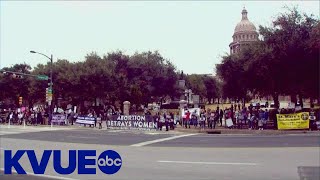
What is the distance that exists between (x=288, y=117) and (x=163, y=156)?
1667 cm


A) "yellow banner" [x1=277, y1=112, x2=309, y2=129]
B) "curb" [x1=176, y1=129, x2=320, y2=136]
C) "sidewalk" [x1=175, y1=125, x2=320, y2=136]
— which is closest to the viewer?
"curb" [x1=176, y1=129, x2=320, y2=136]

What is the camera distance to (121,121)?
120 ft

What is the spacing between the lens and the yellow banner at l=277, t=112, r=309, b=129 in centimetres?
2956

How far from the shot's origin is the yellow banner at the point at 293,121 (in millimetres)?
29562

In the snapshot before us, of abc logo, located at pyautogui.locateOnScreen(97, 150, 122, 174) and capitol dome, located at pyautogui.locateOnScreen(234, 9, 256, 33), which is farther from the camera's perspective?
capitol dome, located at pyautogui.locateOnScreen(234, 9, 256, 33)

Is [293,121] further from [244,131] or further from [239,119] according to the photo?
[239,119]

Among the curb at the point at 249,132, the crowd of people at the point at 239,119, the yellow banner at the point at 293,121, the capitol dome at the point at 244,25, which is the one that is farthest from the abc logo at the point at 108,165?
the capitol dome at the point at 244,25

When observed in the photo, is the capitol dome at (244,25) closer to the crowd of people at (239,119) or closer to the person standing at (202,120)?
the crowd of people at (239,119)

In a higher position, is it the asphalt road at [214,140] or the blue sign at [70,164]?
the asphalt road at [214,140]

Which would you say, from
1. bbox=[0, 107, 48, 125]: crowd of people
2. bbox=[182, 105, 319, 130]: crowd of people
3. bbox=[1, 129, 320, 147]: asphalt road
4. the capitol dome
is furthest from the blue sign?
the capitol dome

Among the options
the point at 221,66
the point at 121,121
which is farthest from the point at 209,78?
the point at 121,121

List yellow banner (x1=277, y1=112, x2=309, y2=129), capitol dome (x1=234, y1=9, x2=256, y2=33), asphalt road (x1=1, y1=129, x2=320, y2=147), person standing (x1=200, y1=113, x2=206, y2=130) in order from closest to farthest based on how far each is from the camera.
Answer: asphalt road (x1=1, y1=129, x2=320, y2=147)
yellow banner (x1=277, y1=112, x2=309, y2=129)
person standing (x1=200, y1=113, x2=206, y2=130)
capitol dome (x1=234, y1=9, x2=256, y2=33)

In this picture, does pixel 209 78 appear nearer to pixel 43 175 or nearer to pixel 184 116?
pixel 184 116

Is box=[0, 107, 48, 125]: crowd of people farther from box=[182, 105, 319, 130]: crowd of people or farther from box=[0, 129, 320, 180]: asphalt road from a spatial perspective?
box=[0, 129, 320, 180]: asphalt road
